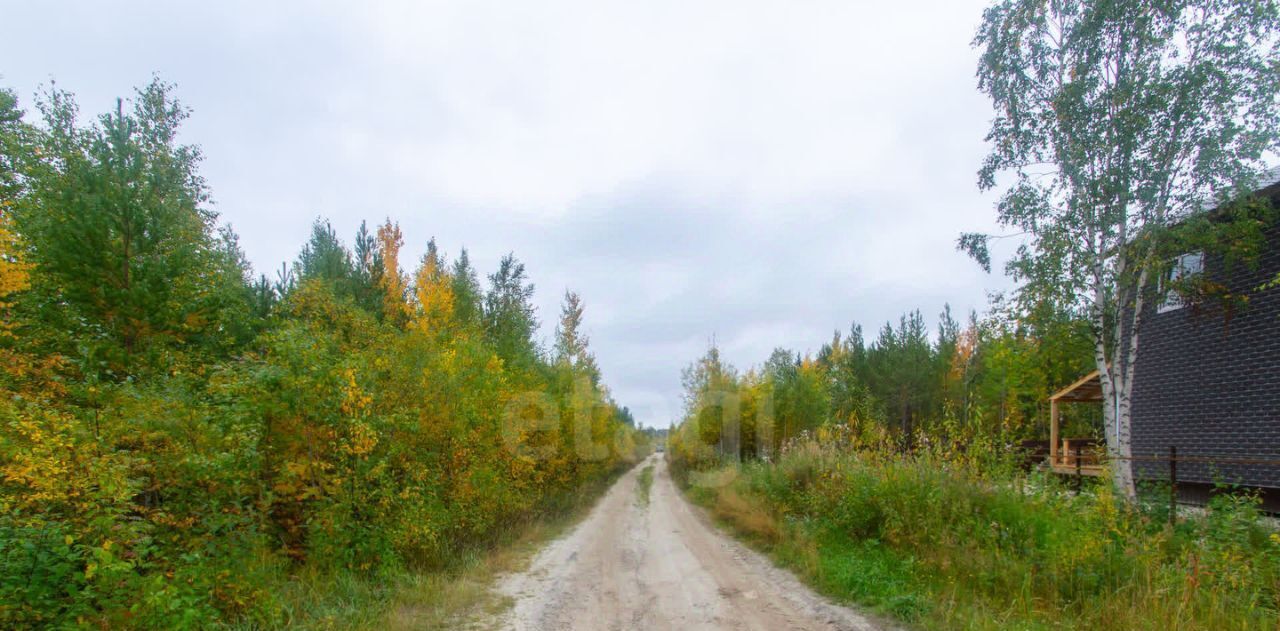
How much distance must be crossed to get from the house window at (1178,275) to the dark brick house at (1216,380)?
52 millimetres

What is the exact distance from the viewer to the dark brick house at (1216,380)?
11.0 meters

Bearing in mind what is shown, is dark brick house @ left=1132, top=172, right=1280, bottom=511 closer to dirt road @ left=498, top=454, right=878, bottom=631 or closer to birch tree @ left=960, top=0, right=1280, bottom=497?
birch tree @ left=960, top=0, right=1280, bottom=497

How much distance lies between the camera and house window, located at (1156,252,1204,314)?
10.2 m

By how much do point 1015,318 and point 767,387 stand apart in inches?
593

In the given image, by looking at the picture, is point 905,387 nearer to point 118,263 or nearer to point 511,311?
point 511,311

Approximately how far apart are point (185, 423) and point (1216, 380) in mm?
16837

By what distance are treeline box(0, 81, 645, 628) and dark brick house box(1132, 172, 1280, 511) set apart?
11.3m

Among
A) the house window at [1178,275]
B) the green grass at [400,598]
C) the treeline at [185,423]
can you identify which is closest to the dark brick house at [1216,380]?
the house window at [1178,275]

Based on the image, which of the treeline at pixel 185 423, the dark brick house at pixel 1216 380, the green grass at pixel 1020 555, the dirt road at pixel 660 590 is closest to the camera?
the treeline at pixel 185 423

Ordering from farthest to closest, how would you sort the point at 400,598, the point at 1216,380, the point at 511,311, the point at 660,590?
the point at 511,311 < the point at 1216,380 < the point at 660,590 < the point at 400,598

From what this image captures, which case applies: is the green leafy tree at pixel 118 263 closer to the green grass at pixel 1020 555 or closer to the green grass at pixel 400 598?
the green grass at pixel 400 598

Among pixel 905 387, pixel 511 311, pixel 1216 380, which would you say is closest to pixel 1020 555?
pixel 1216 380

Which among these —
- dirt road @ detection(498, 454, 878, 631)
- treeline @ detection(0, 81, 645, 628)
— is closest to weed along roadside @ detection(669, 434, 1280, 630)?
dirt road @ detection(498, 454, 878, 631)

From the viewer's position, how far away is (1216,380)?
1223 cm
